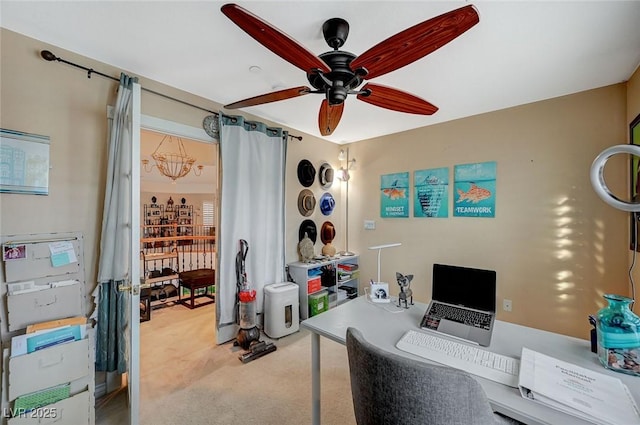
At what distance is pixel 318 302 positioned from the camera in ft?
11.0

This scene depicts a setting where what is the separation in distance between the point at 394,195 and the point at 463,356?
110 inches

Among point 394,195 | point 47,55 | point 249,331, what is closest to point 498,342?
point 249,331

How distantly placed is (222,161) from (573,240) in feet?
11.6

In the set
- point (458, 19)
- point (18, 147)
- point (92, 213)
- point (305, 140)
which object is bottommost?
point (92, 213)

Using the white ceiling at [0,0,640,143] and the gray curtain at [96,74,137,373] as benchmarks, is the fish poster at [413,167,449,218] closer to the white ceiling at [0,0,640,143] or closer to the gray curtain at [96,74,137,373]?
the white ceiling at [0,0,640,143]

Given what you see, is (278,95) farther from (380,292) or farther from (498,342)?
(498,342)

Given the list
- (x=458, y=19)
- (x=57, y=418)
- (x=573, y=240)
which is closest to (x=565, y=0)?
(x=458, y=19)

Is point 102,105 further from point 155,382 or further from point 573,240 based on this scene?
point 573,240

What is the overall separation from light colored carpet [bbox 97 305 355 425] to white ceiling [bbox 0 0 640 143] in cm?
249

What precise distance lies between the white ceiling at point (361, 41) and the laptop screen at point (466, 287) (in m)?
1.51

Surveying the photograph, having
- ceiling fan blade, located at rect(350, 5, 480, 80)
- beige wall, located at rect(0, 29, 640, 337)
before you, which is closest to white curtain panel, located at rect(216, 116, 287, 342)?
beige wall, located at rect(0, 29, 640, 337)

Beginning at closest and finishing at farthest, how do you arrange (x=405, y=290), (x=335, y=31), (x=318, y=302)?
(x=335, y=31), (x=405, y=290), (x=318, y=302)

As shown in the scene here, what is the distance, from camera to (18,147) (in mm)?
1681

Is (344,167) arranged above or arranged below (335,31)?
below
